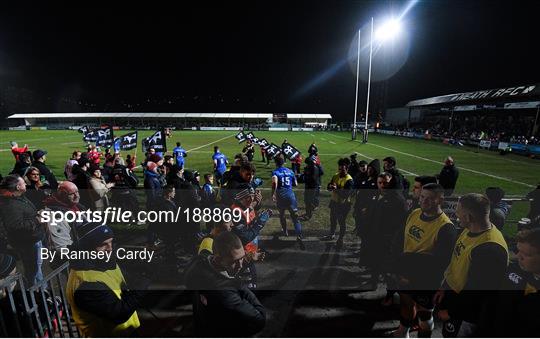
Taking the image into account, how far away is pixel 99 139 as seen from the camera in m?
14.0

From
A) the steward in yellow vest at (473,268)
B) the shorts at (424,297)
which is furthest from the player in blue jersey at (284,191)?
the steward in yellow vest at (473,268)

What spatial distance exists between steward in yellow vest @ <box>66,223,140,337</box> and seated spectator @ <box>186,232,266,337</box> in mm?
767

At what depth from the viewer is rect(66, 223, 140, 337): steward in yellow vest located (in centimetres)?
274

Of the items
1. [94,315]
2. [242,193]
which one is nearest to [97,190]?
[242,193]

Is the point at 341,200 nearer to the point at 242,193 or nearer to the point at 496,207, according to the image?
the point at 496,207

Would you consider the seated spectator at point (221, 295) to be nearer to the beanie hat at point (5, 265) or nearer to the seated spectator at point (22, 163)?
the beanie hat at point (5, 265)

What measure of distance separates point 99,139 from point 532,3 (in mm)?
58854

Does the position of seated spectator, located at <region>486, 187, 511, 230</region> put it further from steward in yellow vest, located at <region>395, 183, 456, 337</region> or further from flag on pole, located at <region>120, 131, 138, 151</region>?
flag on pole, located at <region>120, 131, 138, 151</region>

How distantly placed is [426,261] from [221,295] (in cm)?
289

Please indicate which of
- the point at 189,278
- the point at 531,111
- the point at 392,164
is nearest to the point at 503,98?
the point at 531,111

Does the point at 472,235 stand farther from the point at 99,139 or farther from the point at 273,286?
the point at 99,139

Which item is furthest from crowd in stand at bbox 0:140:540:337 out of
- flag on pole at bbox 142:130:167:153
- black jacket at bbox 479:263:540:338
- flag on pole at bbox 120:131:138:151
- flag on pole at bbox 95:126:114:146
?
flag on pole at bbox 95:126:114:146

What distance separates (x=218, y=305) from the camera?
8.82 ft

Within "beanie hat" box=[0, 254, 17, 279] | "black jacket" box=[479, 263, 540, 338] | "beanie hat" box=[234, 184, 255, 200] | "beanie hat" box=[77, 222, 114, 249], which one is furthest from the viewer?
"beanie hat" box=[234, 184, 255, 200]
